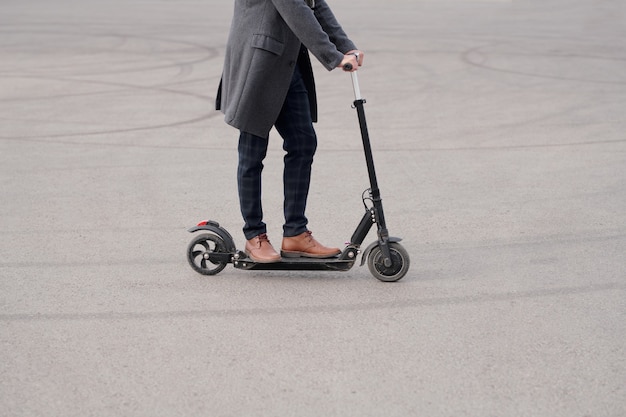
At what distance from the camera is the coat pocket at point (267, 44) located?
5.31m

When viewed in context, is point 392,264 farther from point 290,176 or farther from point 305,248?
point 290,176

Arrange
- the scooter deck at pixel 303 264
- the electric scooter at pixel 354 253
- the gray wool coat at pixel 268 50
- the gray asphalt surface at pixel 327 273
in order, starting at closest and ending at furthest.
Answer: the gray asphalt surface at pixel 327 273
the gray wool coat at pixel 268 50
the electric scooter at pixel 354 253
the scooter deck at pixel 303 264

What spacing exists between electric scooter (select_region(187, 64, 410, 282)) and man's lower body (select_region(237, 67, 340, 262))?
59 mm

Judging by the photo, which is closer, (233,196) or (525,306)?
(525,306)

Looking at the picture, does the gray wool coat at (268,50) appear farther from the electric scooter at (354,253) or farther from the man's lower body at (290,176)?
the electric scooter at (354,253)

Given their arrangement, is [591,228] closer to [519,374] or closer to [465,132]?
[519,374]

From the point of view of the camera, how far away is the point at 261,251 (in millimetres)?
5633

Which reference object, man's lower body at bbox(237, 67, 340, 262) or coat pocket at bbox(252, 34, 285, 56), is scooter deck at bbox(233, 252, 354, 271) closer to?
man's lower body at bbox(237, 67, 340, 262)

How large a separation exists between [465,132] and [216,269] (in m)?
4.65

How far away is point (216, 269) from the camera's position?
568 centimetres

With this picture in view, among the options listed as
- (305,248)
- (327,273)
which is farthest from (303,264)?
(327,273)

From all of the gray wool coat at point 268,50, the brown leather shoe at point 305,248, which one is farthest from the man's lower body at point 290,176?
the gray wool coat at point 268,50

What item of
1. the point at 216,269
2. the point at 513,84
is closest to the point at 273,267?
Result: the point at 216,269

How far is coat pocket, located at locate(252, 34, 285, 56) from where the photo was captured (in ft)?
17.4
